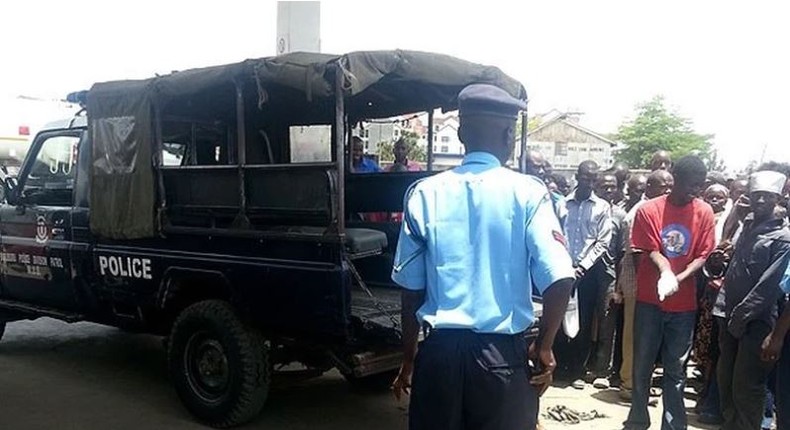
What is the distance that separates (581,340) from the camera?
18.3 feet

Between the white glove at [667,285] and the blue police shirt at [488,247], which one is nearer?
the blue police shirt at [488,247]

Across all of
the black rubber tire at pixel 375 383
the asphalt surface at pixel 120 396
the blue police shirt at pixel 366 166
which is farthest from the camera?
the blue police shirt at pixel 366 166

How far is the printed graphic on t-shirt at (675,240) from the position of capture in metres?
3.95

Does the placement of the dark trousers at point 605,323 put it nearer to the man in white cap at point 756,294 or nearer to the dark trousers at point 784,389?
the man in white cap at point 756,294

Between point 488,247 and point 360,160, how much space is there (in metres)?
4.02

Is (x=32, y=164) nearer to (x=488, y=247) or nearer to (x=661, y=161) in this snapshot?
(x=488, y=247)

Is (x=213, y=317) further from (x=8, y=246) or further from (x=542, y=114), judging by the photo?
(x=542, y=114)

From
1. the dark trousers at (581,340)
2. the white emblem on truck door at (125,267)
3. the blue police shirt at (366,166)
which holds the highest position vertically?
the blue police shirt at (366,166)

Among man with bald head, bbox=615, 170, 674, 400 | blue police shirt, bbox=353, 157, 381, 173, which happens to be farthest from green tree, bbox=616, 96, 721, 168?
man with bald head, bbox=615, 170, 674, 400

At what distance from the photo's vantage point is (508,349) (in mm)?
2203

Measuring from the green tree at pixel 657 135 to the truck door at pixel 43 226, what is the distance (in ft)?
120

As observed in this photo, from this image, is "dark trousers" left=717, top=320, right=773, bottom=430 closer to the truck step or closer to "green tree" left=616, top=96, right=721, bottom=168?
the truck step

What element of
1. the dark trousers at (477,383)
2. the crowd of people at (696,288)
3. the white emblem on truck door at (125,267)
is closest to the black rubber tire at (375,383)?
the crowd of people at (696,288)

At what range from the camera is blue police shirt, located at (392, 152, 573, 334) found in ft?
7.18
